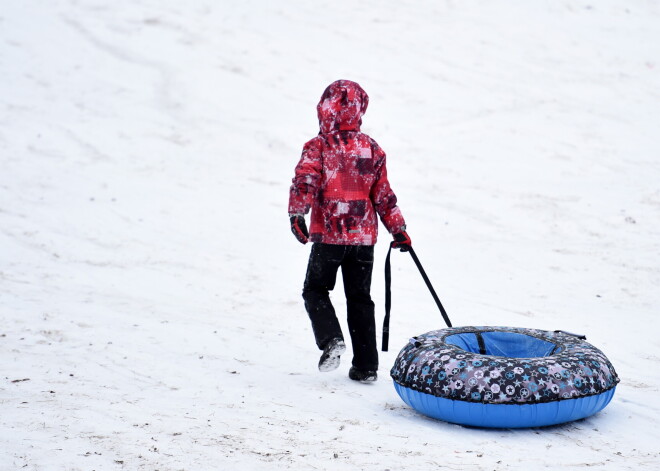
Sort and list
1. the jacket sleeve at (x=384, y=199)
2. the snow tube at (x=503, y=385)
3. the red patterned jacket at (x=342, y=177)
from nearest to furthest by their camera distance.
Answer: the snow tube at (x=503, y=385) < the red patterned jacket at (x=342, y=177) < the jacket sleeve at (x=384, y=199)

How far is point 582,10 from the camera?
16266mm

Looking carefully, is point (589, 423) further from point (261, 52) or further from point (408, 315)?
point (261, 52)

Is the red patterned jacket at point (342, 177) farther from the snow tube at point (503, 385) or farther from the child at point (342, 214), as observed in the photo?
the snow tube at point (503, 385)

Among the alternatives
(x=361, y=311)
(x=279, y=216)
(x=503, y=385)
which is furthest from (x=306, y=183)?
(x=279, y=216)

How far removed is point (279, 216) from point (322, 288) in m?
4.75

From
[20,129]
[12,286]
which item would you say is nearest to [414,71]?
[20,129]

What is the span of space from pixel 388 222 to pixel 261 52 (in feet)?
33.6

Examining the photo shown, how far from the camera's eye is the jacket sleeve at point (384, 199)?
15.6 feet

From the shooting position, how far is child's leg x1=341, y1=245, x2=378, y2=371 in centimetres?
477

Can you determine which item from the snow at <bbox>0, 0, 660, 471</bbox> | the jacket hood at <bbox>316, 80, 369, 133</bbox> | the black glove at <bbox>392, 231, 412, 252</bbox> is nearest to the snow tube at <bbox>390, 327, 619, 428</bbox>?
the snow at <bbox>0, 0, 660, 471</bbox>

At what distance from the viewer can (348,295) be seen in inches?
192

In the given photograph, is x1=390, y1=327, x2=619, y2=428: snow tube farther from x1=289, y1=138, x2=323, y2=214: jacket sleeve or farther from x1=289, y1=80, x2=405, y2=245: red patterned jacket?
x1=289, y1=138, x2=323, y2=214: jacket sleeve

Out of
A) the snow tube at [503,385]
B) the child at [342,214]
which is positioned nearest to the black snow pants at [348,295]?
the child at [342,214]

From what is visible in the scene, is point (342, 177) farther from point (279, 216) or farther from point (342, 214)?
point (279, 216)
